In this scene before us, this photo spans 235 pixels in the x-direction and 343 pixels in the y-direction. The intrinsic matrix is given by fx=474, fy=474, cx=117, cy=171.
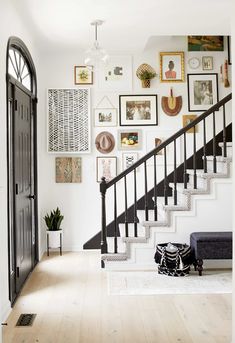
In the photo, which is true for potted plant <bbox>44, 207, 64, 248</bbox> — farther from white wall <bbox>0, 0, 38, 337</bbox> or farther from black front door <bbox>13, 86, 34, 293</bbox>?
white wall <bbox>0, 0, 38, 337</bbox>

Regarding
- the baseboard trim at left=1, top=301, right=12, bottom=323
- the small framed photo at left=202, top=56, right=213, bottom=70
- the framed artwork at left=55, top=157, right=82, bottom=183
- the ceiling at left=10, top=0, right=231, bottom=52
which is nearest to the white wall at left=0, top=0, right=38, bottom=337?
the baseboard trim at left=1, top=301, right=12, bottom=323

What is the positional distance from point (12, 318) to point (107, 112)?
374 cm

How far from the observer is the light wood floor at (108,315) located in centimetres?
349

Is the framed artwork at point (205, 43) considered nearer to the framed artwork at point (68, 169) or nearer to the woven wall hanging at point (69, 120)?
the woven wall hanging at point (69, 120)

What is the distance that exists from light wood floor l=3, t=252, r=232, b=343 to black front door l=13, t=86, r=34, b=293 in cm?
30

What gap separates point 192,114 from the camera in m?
6.94

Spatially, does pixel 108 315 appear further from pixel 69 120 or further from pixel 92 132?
pixel 69 120

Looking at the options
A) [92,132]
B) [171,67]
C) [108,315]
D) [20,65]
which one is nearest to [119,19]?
[20,65]

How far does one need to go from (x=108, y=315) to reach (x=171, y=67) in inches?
162

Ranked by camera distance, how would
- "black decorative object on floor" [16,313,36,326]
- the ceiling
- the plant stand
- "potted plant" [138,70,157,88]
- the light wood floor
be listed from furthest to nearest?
"potted plant" [138,70,157,88] → the plant stand → the ceiling → "black decorative object on floor" [16,313,36,326] → the light wood floor

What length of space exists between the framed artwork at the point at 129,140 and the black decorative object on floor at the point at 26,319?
11.3ft

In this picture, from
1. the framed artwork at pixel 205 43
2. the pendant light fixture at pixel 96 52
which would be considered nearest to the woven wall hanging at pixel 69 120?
the pendant light fixture at pixel 96 52

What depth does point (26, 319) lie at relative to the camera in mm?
3900

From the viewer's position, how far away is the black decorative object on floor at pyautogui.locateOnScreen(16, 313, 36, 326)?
3797mm
